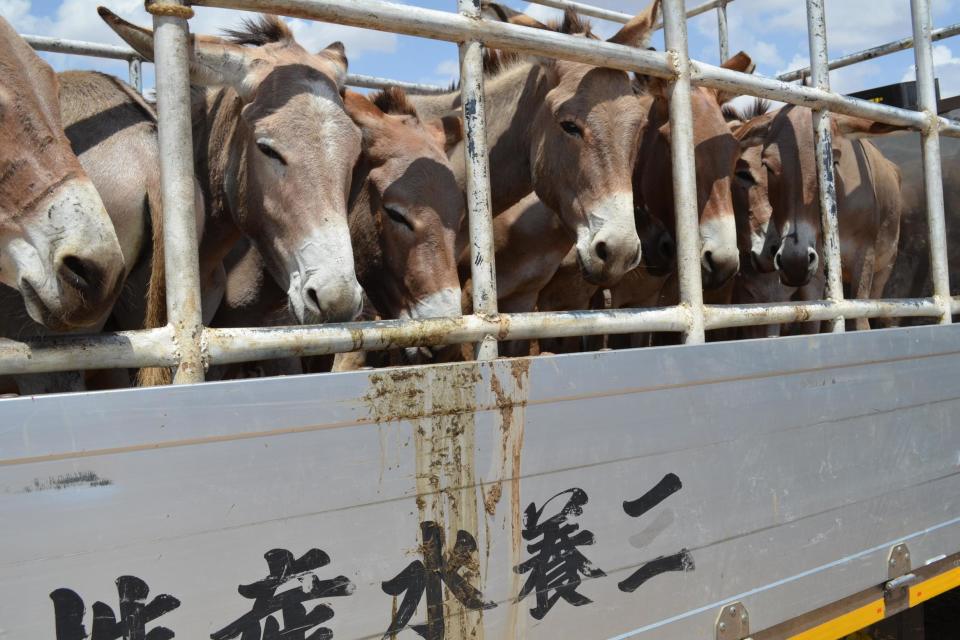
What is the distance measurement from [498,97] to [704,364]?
240cm

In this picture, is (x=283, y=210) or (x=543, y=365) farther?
(x=283, y=210)

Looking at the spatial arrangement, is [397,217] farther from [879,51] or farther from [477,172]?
[879,51]

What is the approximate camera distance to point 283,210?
271 centimetres

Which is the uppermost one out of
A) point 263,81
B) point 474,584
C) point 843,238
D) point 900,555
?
point 263,81

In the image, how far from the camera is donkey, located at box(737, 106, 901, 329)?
4.15 m

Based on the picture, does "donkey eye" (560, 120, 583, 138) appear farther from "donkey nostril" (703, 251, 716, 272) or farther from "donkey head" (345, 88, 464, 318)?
"donkey nostril" (703, 251, 716, 272)

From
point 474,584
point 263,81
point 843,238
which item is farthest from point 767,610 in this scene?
point 843,238

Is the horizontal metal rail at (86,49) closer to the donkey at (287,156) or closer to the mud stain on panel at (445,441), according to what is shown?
the donkey at (287,156)

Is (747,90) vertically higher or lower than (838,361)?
higher

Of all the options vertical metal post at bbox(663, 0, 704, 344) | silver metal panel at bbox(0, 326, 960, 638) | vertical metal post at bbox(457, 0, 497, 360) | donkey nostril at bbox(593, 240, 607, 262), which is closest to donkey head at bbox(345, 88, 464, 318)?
donkey nostril at bbox(593, 240, 607, 262)

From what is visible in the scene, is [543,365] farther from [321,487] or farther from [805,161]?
[805,161]

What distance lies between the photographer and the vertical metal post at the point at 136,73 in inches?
176

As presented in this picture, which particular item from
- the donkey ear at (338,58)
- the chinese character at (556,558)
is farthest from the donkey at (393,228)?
the chinese character at (556,558)

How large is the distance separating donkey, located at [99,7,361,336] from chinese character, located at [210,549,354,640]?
1.03m
